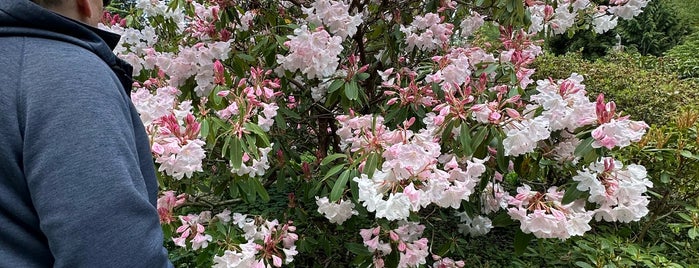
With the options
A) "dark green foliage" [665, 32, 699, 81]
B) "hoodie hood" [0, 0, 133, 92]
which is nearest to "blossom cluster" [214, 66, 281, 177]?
"hoodie hood" [0, 0, 133, 92]

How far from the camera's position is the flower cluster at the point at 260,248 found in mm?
1728

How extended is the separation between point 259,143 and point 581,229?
106 cm

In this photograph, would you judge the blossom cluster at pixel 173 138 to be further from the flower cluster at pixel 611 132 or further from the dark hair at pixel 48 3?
the flower cluster at pixel 611 132

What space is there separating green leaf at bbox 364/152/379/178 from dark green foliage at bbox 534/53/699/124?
8.09 ft

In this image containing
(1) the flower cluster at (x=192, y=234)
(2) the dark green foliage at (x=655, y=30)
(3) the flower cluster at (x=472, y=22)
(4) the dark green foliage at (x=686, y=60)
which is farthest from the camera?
(2) the dark green foliage at (x=655, y=30)

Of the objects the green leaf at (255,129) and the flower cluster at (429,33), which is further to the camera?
the flower cluster at (429,33)

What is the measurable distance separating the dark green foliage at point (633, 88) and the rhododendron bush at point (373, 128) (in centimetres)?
101

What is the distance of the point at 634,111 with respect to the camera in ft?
11.7

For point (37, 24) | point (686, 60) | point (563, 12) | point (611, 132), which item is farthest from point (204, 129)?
point (686, 60)

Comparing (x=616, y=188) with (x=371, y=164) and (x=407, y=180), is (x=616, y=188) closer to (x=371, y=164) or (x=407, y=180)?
(x=407, y=180)

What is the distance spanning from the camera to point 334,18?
85.4 inches

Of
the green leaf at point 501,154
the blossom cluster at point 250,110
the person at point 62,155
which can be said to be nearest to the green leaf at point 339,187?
the blossom cluster at point 250,110

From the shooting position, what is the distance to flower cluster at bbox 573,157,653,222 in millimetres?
1529

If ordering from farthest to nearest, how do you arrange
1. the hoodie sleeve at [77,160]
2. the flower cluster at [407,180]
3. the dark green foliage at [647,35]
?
the dark green foliage at [647,35]
the flower cluster at [407,180]
the hoodie sleeve at [77,160]
